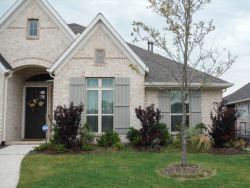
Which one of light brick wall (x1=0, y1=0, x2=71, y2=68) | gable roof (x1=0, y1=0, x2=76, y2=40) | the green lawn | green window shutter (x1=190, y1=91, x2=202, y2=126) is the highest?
gable roof (x1=0, y1=0, x2=76, y2=40)

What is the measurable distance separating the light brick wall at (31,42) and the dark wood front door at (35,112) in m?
1.90

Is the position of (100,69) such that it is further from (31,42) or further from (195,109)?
(195,109)

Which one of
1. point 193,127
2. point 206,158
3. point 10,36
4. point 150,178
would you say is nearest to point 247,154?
point 206,158

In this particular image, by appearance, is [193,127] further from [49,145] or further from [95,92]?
[49,145]

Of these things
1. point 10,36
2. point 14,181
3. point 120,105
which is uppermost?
point 10,36

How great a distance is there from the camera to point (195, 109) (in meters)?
16.4

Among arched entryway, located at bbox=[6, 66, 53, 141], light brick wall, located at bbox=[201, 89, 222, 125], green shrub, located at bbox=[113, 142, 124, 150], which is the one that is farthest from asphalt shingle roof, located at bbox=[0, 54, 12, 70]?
light brick wall, located at bbox=[201, 89, 222, 125]

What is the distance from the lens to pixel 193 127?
52.3ft

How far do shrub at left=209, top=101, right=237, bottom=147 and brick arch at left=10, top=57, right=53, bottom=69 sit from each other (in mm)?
8771

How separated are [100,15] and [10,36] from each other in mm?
5033

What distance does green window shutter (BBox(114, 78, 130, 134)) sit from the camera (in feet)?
50.6

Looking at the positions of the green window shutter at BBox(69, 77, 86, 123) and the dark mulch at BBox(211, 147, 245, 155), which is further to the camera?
the green window shutter at BBox(69, 77, 86, 123)

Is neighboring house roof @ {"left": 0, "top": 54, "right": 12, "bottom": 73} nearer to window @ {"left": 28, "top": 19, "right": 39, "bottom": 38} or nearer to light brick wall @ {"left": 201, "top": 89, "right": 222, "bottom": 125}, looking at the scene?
window @ {"left": 28, "top": 19, "right": 39, "bottom": 38}

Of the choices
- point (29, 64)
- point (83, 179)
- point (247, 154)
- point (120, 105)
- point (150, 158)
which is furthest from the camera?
point (29, 64)
